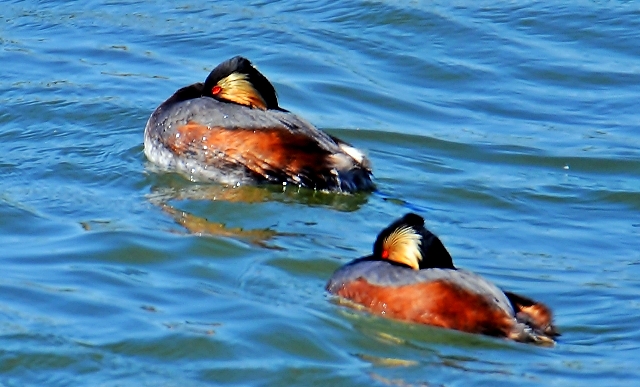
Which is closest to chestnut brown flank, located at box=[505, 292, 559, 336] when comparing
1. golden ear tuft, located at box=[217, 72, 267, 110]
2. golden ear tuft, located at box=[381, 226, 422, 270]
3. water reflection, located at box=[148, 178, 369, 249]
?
golden ear tuft, located at box=[381, 226, 422, 270]

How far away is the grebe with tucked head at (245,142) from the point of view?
35.0 ft

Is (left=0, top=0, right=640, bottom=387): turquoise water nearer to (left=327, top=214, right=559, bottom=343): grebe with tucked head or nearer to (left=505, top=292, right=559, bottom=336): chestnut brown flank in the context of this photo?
(left=327, top=214, right=559, bottom=343): grebe with tucked head

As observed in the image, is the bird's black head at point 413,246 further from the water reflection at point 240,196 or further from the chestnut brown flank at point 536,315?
the water reflection at point 240,196

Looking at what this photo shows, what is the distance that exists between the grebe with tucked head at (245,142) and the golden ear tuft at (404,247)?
253cm

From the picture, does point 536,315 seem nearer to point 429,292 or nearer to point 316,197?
point 429,292

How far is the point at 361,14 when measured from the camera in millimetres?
16062

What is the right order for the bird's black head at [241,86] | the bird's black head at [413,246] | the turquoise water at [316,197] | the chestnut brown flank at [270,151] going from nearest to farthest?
the turquoise water at [316,197] → the bird's black head at [413,246] → the chestnut brown flank at [270,151] → the bird's black head at [241,86]

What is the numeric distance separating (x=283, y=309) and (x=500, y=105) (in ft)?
19.9

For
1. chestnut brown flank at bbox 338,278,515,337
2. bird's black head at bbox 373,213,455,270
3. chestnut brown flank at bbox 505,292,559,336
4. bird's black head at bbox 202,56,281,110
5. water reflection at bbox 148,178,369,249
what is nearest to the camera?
chestnut brown flank at bbox 338,278,515,337

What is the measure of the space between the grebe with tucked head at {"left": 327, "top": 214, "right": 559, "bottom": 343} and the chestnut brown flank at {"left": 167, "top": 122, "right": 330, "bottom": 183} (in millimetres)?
2473

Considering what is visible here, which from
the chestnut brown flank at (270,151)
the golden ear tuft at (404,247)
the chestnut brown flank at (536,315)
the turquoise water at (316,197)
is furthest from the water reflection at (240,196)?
the chestnut brown flank at (536,315)

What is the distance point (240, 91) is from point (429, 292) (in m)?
4.02

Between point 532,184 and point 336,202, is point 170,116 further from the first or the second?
point 532,184

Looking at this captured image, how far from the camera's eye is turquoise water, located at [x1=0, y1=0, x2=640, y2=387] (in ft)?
24.4
